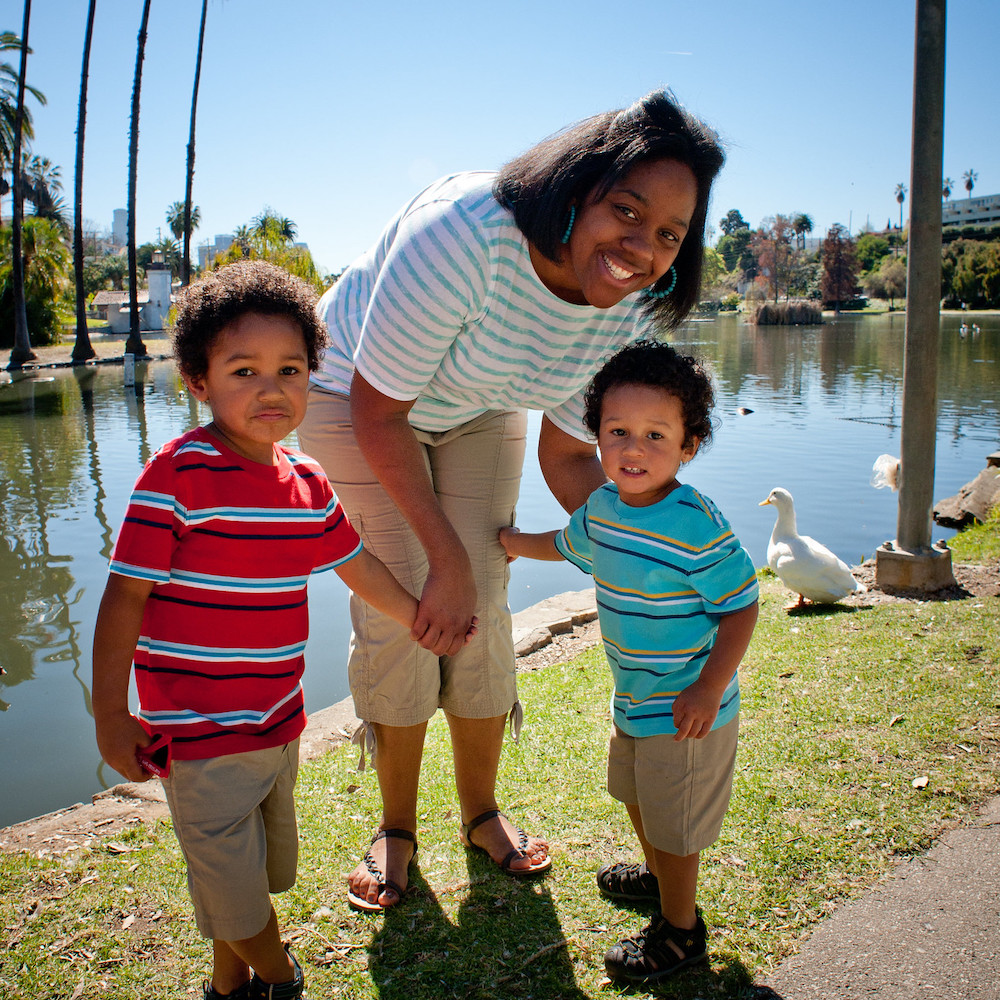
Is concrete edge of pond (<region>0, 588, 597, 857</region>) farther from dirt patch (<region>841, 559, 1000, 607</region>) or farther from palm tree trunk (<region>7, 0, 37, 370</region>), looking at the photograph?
palm tree trunk (<region>7, 0, 37, 370</region>)

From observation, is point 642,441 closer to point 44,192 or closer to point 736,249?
point 44,192

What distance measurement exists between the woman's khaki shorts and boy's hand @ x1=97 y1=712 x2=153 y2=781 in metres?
0.83

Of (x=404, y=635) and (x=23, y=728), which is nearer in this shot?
(x=404, y=635)

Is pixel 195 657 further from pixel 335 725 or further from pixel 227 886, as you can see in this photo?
pixel 335 725

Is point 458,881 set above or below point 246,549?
below

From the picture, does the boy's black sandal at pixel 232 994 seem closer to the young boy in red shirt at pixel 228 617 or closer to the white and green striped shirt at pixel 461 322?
the young boy in red shirt at pixel 228 617

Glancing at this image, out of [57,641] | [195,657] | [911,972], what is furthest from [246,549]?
[57,641]

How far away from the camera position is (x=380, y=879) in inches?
91.6

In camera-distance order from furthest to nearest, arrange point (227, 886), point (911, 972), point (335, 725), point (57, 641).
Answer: point (57, 641) → point (335, 725) → point (911, 972) → point (227, 886)

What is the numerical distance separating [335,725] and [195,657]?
1969 millimetres

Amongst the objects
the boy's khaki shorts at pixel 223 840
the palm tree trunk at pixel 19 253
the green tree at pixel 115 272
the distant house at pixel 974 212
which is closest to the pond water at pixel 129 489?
the boy's khaki shorts at pixel 223 840

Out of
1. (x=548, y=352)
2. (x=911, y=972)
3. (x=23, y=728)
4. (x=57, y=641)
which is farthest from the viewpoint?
(x=57, y=641)

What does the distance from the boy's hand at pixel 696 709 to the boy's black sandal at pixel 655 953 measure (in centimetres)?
52

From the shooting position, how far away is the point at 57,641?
532 centimetres
